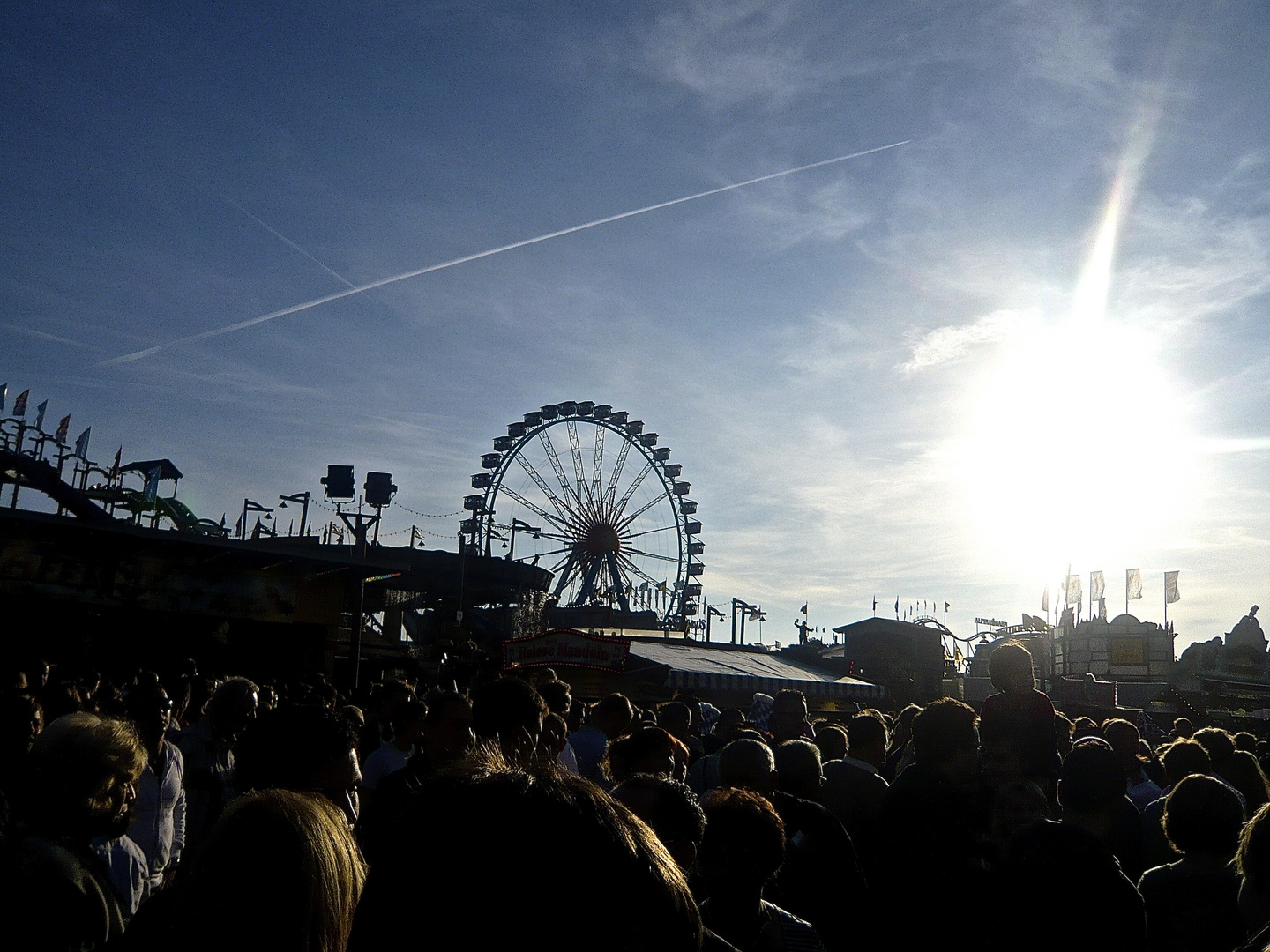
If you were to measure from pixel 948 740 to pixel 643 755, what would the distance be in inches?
56.8

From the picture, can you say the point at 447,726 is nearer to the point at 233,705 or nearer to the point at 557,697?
the point at 557,697

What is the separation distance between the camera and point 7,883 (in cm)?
225

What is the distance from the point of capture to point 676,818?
9.30 ft

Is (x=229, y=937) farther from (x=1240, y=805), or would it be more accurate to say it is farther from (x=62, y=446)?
(x=62, y=446)

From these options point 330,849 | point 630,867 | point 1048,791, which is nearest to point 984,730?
point 1048,791

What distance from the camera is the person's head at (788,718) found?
6938 mm

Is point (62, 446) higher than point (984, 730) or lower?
higher

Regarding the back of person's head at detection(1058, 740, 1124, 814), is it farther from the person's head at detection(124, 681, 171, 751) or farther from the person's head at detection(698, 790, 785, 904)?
the person's head at detection(124, 681, 171, 751)

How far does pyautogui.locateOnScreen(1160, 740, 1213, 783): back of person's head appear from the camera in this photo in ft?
18.3

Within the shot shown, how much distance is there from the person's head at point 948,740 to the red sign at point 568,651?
15.1 meters

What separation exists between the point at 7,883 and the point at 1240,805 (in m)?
4.25

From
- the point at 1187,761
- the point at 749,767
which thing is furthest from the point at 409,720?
the point at 1187,761

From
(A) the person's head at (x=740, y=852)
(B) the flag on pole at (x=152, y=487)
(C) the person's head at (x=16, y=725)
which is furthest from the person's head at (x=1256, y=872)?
(B) the flag on pole at (x=152, y=487)

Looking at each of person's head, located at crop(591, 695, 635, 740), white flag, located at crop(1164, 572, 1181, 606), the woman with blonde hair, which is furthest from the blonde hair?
white flag, located at crop(1164, 572, 1181, 606)
